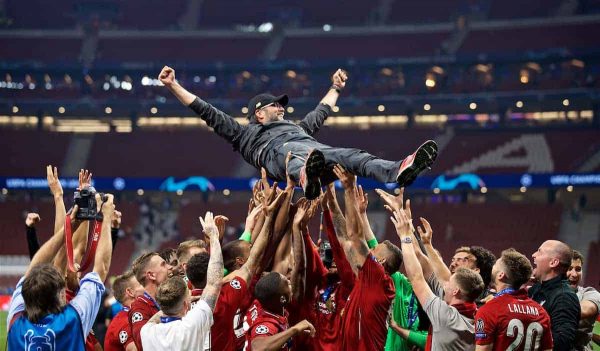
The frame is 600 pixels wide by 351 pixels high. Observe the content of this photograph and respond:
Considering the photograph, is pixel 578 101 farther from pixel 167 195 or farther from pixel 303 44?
pixel 167 195

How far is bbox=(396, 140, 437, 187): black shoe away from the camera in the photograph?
6.04m

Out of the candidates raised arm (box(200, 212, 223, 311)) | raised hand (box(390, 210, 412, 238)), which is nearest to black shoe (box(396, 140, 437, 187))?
raised hand (box(390, 210, 412, 238))

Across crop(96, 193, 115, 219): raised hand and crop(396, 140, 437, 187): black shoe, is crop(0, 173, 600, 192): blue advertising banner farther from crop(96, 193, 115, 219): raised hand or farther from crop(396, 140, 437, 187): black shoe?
crop(96, 193, 115, 219): raised hand

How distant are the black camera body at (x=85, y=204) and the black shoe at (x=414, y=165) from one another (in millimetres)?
2146

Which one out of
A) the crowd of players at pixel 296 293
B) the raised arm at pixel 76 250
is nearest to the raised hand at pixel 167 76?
the crowd of players at pixel 296 293

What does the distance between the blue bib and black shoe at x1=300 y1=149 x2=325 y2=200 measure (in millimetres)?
2035

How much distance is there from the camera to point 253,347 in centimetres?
582

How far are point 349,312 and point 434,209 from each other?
30091 mm

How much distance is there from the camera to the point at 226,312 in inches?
229

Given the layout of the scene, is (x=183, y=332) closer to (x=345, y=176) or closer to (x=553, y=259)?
(x=345, y=176)

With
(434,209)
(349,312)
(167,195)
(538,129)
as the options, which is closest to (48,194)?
(167,195)

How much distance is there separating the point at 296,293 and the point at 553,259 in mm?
1960

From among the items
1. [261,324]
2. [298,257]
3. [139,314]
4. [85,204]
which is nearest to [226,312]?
[261,324]

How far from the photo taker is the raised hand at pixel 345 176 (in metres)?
6.37
